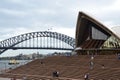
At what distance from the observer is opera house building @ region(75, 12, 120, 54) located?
148 feet

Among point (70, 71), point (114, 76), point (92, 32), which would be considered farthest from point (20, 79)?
point (92, 32)

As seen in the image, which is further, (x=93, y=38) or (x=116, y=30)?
(x=93, y=38)

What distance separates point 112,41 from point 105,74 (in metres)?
15.8

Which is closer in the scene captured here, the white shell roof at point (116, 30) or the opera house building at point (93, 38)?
the white shell roof at point (116, 30)

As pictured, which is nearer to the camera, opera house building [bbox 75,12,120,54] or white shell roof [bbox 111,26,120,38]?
white shell roof [bbox 111,26,120,38]

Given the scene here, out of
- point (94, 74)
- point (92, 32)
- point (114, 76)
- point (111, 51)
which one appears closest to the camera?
point (114, 76)

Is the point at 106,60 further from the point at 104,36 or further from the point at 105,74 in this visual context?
the point at 104,36

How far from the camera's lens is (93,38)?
5044cm

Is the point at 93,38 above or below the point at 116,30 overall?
below

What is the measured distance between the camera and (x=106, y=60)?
34.2m

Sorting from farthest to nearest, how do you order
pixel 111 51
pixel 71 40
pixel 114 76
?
pixel 71 40 → pixel 111 51 → pixel 114 76

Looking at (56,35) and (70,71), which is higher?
(56,35)

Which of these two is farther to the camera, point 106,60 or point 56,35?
point 56,35

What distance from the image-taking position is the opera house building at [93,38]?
44969mm
